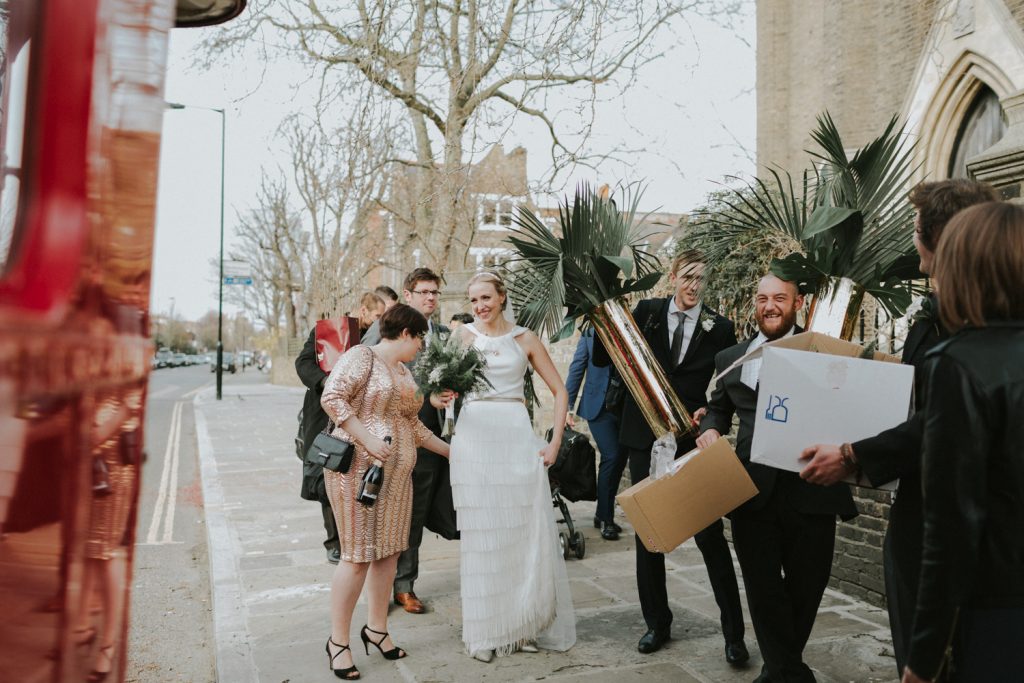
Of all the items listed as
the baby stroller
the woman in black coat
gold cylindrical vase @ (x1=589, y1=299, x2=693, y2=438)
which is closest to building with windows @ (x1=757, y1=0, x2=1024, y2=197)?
the baby stroller

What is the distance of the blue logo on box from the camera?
307 cm

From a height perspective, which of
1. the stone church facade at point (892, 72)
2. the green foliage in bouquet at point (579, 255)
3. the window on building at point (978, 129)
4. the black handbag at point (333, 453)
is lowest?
the black handbag at point (333, 453)

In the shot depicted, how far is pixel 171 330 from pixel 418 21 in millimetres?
109657

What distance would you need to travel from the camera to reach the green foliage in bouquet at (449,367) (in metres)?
4.59

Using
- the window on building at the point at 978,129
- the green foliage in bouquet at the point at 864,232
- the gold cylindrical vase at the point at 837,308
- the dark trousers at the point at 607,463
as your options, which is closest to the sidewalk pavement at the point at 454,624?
the dark trousers at the point at 607,463

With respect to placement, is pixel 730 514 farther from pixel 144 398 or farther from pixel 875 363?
pixel 144 398

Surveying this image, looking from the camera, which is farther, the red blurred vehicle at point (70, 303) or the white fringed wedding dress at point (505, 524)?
the white fringed wedding dress at point (505, 524)

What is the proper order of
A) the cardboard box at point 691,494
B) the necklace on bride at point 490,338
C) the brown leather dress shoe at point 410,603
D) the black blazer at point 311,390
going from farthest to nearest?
the black blazer at point 311,390, the brown leather dress shoe at point 410,603, the necklace on bride at point 490,338, the cardboard box at point 691,494

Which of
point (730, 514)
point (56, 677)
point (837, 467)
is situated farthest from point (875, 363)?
point (56, 677)

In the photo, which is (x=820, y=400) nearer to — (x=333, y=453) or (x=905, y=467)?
(x=905, y=467)

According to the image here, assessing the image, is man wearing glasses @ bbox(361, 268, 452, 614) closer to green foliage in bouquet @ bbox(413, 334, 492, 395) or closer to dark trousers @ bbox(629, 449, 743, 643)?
green foliage in bouquet @ bbox(413, 334, 492, 395)

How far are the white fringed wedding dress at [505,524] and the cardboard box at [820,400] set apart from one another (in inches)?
74.3

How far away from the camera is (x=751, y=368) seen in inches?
160

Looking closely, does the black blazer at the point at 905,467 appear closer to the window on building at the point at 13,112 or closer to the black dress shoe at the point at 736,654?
the black dress shoe at the point at 736,654
